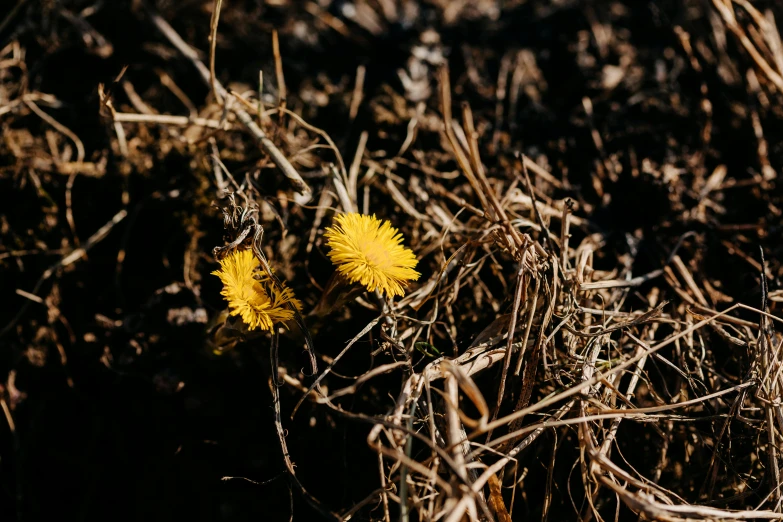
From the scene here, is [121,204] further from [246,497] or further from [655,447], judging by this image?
[655,447]

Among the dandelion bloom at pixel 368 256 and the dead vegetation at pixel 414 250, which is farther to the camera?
the dead vegetation at pixel 414 250

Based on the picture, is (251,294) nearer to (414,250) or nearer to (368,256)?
(368,256)

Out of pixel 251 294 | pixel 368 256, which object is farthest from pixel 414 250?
pixel 251 294

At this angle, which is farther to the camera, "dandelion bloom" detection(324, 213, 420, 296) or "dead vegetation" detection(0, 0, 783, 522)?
"dead vegetation" detection(0, 0, 783, 522)
